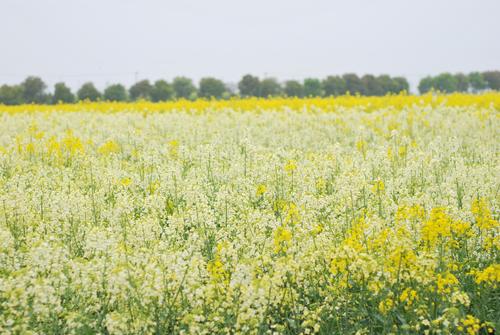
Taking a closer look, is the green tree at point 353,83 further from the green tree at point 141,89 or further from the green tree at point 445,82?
the green tree at point 141,89

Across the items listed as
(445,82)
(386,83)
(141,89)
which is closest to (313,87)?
(386,83)

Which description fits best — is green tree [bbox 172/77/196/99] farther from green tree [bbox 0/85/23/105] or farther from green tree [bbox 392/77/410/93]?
green tree [bbox 392/77/410/93]

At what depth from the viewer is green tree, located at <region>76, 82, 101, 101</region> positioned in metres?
37.0

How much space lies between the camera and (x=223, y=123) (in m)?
16.2

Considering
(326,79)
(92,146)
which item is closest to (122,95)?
(326,79)

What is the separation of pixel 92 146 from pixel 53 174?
446cm

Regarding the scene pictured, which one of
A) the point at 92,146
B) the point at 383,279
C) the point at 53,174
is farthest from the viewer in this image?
the point at 92,146

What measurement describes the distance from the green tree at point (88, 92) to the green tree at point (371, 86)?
21.6 metres

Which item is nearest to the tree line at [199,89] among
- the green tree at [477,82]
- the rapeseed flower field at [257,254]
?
the green tree at [477,82]

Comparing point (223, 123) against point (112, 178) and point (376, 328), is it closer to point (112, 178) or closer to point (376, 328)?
point (112, 178)

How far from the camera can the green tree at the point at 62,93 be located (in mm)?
36375

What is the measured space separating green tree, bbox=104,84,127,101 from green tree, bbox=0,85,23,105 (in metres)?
5.92

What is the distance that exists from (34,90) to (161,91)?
29.6ft

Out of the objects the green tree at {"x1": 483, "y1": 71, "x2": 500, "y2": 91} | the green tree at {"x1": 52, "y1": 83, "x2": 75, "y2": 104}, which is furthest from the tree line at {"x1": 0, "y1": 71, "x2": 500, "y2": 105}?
the green tree at {"x1": 483, "y1": 71, "x2": 500, "y2": 91}
